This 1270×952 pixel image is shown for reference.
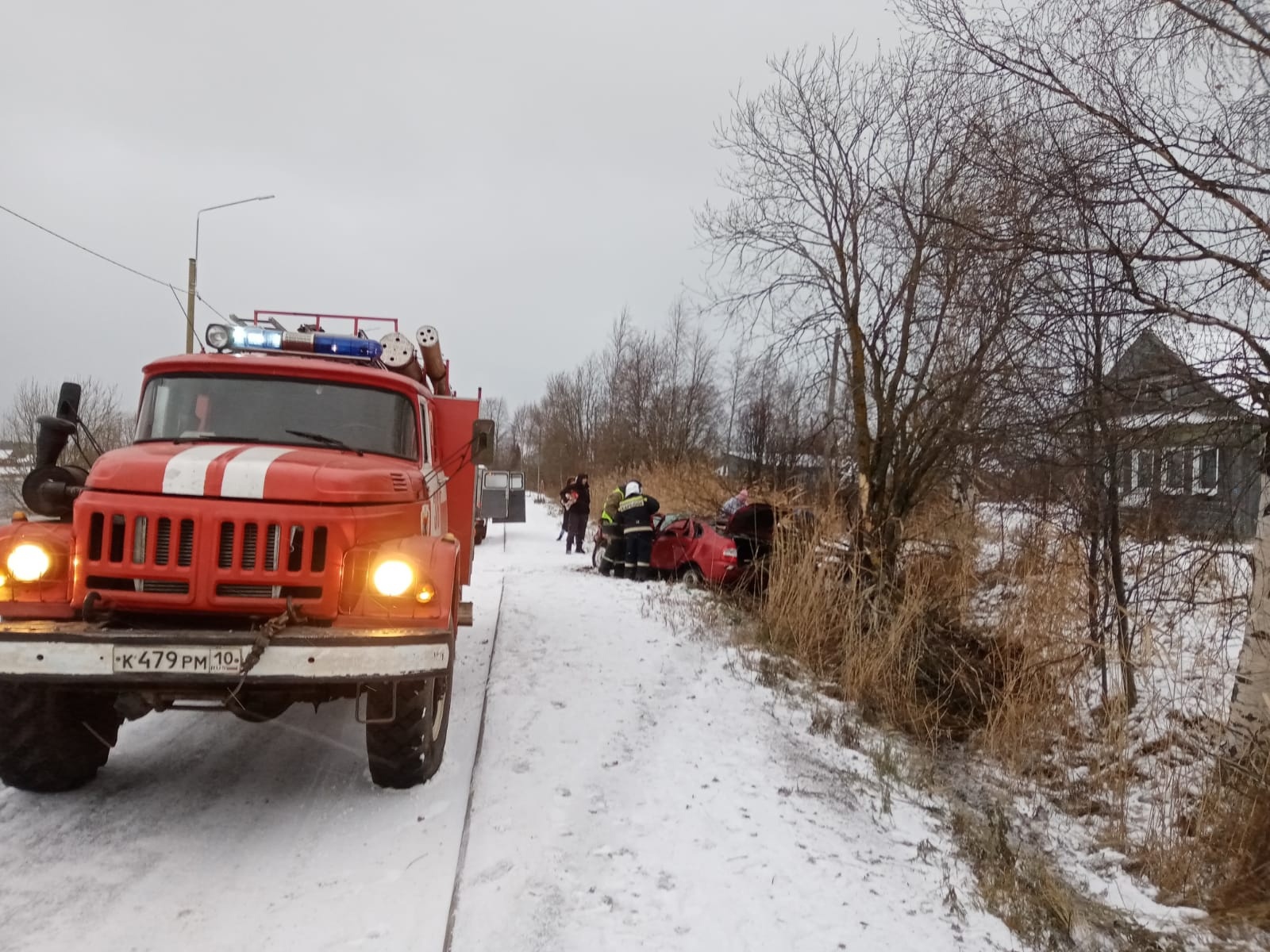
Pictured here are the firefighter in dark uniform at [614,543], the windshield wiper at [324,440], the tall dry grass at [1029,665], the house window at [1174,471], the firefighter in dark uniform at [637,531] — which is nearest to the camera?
the tall dry grass at [1029,665]

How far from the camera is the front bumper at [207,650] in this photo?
3.51m

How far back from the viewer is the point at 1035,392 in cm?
575

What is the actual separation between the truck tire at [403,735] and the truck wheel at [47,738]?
4.64ft

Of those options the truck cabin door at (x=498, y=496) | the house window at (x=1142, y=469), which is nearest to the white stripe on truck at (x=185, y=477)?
the house window at (x=1142, y=469)

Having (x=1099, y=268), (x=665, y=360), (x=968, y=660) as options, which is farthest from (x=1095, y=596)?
(x=665, y=360)

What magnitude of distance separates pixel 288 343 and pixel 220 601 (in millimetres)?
2368

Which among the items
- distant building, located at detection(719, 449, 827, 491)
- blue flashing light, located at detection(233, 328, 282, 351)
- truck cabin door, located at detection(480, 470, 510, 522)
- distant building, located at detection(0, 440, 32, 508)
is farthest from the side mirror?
distant building, located at detection(0, 440, 32, 508)

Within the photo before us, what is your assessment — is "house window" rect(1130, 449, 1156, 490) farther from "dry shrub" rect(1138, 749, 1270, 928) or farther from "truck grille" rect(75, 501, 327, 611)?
"truck grille" rect(75, 501, 327, 611)

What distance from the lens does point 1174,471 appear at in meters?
5.46

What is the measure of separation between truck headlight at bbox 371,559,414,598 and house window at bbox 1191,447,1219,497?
15.4 feet

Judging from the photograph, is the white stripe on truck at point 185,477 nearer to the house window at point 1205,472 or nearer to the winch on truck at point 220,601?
the winch on truck at point 220,601

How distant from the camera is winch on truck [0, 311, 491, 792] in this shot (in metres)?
3.62

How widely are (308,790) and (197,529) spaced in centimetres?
→ 163

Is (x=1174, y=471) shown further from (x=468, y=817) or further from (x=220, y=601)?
(x=220, y=601)
